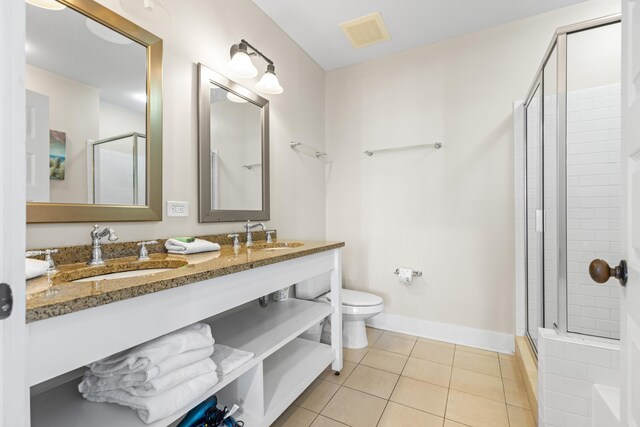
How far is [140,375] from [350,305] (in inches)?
57.5

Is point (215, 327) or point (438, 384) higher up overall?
point (215, 327)

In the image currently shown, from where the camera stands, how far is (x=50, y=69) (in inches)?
41.4

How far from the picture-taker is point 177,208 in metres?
1.46

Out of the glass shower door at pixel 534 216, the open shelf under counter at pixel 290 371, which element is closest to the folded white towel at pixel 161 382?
the open shelf under counter at pixel 290 371

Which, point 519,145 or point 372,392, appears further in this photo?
point 519,145

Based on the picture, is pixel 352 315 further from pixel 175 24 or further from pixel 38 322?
pixel 175 24

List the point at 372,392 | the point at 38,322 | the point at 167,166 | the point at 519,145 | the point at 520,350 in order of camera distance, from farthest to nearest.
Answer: the point at 519,145 → the point at 520,350 → the point at 372,392 → the point at 167,166 → the point at 38,322

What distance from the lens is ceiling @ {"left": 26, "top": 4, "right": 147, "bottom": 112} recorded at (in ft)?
3.37

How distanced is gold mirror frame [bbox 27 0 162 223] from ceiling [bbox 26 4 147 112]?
3cm

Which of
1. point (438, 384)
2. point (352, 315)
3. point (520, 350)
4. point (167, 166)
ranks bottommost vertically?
point (438, 384)

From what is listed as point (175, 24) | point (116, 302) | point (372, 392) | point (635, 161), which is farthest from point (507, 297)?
point (175, 24)

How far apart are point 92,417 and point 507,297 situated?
243 cm

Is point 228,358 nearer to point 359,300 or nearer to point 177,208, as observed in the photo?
point 177,208

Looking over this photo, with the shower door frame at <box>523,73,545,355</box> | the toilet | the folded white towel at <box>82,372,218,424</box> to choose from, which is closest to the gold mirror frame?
the folded white towel at <box>82,372,218,424</box>
